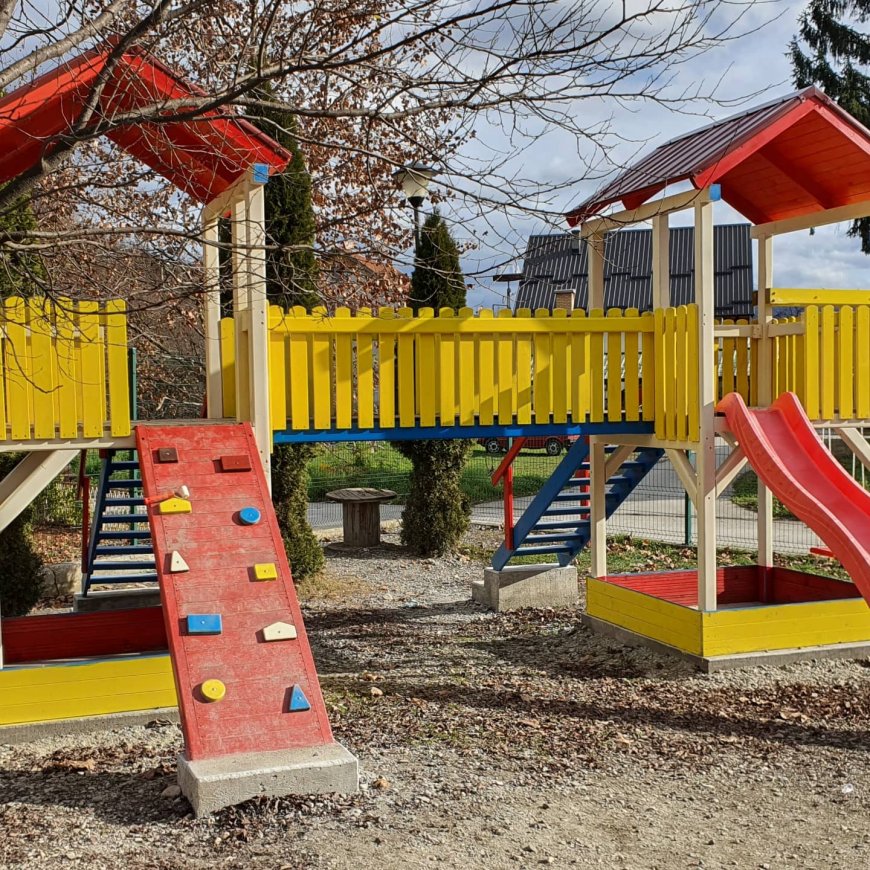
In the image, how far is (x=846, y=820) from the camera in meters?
5.29

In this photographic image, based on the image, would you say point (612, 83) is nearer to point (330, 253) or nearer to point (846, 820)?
point (330, 253)

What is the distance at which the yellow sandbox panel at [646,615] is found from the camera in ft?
26.9

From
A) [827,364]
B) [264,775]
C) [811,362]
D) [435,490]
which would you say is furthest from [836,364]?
[435,490]

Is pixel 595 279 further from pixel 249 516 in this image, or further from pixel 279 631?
pixel 279 631

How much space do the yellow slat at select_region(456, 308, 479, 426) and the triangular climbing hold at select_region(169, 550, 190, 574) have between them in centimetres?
300

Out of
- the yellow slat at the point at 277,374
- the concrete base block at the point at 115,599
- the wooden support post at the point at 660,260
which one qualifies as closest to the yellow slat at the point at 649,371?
the wooden support post at the point at 660,260

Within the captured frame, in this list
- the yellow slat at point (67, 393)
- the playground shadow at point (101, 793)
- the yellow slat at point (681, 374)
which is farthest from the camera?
the yellow slat at point (681, 374)

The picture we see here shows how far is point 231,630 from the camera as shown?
5988 millimetres

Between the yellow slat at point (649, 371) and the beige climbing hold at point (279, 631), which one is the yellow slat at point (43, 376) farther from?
the yellow slat at point (649, 371)

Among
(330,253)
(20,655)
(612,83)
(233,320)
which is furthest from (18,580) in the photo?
(612,83)

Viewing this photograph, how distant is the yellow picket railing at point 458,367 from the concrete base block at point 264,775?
3156 mm

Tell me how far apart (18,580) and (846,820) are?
8.04m

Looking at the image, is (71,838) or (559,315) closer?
(71,838)

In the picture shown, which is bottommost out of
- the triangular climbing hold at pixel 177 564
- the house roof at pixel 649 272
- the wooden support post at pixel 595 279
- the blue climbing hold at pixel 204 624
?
the blue climbing hold at pixel 204 624
